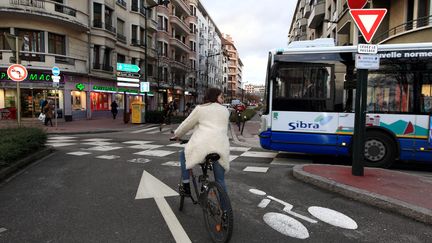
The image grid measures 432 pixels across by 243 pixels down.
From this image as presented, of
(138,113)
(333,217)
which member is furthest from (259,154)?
(138,113)

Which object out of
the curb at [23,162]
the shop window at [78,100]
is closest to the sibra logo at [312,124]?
the curb at [23,162]

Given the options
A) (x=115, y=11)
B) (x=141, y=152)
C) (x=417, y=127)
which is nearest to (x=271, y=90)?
(x=417, y=127)

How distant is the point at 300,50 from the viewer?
820cm

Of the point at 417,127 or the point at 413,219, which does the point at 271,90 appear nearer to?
the point at 417,127

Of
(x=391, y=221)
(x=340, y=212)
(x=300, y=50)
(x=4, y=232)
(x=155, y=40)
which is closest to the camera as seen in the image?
(x=4, y=232)

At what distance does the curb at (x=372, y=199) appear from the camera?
4.09 m

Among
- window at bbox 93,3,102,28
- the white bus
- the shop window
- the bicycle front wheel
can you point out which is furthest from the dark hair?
window at bbox 93,3,102,28

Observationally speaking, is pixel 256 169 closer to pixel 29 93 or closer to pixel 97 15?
pixel 29 93

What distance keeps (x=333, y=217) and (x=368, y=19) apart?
12.1ft

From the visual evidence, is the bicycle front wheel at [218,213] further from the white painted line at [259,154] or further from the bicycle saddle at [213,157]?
the white painted line at [259,154]

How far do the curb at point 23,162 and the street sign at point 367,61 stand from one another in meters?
7.02

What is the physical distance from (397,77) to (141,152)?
7361 millimetres

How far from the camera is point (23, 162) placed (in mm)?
7223

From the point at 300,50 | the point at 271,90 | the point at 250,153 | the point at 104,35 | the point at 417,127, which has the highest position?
the point at 104,35
